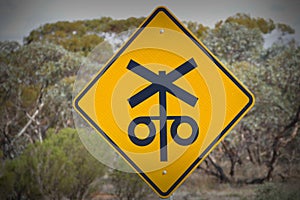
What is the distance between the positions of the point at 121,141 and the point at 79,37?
70.9 ft

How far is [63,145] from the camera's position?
9578 millimetres

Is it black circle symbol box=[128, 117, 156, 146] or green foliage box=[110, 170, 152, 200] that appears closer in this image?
black circle symbol box=[128, 117, 156, 146]

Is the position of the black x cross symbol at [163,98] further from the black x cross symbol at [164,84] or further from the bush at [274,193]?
the bush at [274,193]

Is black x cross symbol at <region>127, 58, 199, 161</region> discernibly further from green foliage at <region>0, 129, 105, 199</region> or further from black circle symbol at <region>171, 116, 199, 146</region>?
green foliage at <region>0, 129, 105, 199</region>

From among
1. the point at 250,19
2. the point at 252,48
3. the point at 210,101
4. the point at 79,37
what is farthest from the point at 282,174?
the point at 79,37

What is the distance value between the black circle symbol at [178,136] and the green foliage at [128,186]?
716 centimetres

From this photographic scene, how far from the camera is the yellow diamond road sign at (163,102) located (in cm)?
275

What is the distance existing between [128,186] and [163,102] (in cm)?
749

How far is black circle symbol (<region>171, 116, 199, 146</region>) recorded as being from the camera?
2.74 meters

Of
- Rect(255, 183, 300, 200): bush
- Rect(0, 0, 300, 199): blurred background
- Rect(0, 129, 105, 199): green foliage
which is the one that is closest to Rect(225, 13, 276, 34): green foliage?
Rect(0, 0, 300, 199): blurred background

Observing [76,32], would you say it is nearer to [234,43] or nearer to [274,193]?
[234,43]

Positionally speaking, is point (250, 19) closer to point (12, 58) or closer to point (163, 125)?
point (12, 58)

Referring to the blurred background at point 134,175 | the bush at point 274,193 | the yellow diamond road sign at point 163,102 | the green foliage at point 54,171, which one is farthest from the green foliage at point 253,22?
the yellow diamond road sign at point 163,102

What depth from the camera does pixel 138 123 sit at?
2.80 meters
